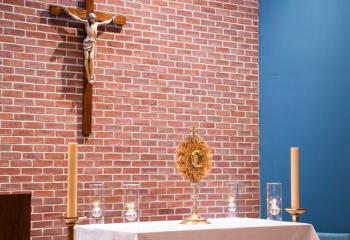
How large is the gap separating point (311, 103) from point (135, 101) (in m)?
1.45

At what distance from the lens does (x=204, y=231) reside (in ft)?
11.1

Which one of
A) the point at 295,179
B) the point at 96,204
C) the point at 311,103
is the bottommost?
the point at 96,204

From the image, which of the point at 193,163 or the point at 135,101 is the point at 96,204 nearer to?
the point at 193,163

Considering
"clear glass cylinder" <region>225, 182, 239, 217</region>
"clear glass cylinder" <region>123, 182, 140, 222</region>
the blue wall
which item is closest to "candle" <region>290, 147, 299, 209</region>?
"clear glass cylinder" <region>225, 182, 239, 217</region>

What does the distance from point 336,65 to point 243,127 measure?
3.38ft

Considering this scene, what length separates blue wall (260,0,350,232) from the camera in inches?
209

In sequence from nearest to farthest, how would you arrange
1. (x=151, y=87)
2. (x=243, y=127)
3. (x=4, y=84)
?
(x=4, y=84), (x=151, y=87), (x=243, y=127)

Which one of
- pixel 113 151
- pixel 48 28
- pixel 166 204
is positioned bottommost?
pixel 166 204

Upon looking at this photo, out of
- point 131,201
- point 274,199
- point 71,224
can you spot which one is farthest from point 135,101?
point 71,224

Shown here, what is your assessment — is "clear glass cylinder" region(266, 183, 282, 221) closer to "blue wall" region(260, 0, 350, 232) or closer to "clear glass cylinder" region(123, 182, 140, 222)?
"clear glass cylinder" region(123, 182, 140, 222)

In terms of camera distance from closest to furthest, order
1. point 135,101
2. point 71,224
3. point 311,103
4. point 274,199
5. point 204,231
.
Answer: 1. point 71,224
2. point 204,231
3. point 274,199
4. point 135,101
5. point 311,103

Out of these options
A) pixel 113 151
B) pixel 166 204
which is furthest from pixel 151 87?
pixel 166 204

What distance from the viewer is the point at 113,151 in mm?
5203

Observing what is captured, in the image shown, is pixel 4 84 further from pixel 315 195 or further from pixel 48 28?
pixel 315 195
